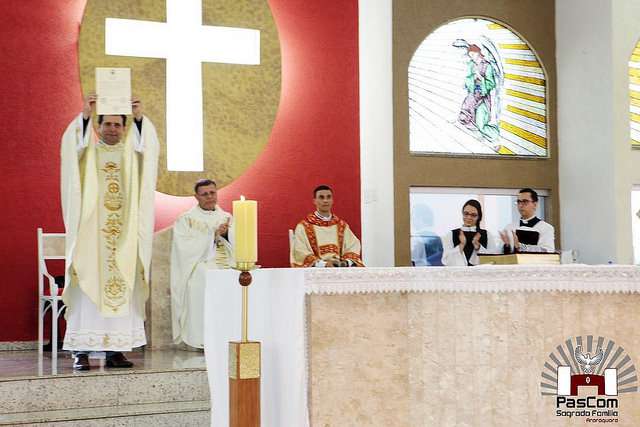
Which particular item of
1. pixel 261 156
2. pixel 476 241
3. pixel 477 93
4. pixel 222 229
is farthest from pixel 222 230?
pixel 477 93

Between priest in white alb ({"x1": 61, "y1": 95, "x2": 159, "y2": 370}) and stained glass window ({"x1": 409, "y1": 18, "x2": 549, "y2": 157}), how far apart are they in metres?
4.14

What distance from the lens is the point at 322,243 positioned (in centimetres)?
797

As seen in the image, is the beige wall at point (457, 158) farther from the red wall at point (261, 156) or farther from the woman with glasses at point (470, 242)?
the woman with glasses at point (470, 242)

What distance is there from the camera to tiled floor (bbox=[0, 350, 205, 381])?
18.2ft

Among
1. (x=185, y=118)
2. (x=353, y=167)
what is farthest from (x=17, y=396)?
(x=353, y=167)

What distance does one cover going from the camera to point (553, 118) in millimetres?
10031

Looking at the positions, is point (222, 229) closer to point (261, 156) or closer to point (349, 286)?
point (261, 156)

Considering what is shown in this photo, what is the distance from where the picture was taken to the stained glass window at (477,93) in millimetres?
9578

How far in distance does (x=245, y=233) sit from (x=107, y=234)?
293 cm

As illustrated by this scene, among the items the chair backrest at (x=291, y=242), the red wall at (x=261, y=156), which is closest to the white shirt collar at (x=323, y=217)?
the chair backrest at (x=291, y=242)

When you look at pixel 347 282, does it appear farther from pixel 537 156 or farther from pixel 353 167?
pixel 537 156

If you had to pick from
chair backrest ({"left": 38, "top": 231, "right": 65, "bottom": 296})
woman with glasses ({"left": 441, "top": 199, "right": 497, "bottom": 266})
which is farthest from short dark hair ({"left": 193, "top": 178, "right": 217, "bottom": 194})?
woman with glasses ({"left": 441, "top": 199, "right": 497, "bottom": 266})

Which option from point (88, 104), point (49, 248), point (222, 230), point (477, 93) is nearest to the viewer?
point (88, 104)

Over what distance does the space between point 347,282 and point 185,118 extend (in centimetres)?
534
